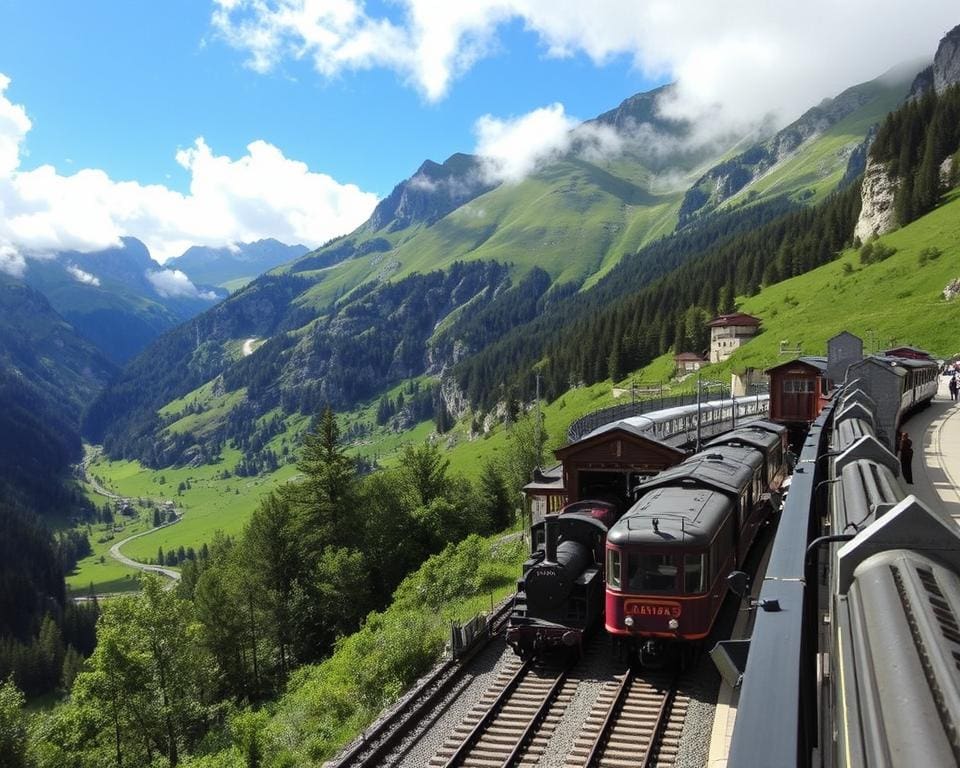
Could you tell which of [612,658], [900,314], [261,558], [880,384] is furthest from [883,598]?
[900,314]

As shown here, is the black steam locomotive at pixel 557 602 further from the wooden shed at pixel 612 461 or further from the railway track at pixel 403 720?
the wooden shed at pixel 612 461

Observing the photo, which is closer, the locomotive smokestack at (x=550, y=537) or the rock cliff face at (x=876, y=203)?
the locomotive smokestack at (x=550, y=537)

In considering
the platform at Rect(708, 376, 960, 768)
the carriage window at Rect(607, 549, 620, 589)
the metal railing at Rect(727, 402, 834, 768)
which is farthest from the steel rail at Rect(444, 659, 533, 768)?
the metal railing at Rect(727, 402, 834, 768)

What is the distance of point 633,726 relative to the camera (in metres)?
16.9

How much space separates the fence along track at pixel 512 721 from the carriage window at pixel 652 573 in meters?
3.96

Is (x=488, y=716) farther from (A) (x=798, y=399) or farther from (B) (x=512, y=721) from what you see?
(A) (x=798, y=399)

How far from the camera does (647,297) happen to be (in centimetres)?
14275

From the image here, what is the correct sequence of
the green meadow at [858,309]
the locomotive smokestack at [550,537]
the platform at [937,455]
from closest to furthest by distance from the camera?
the platform at [937,455] → the locomotive smokestack at [550,537] → the green meadow at [858,309]

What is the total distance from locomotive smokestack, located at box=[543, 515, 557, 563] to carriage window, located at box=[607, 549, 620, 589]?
3.37m

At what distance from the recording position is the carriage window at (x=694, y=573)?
17281 mm

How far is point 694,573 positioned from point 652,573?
1048 millimetres

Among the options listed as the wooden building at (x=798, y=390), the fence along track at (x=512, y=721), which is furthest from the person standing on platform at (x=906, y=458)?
the wooden building at (x=798, y=390)

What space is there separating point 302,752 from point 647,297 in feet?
435

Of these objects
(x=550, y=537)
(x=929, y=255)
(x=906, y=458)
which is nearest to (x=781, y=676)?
(x=550, y=537)
